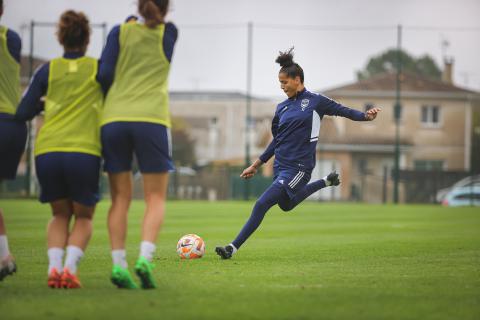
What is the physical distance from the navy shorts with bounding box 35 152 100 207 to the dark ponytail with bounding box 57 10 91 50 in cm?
83

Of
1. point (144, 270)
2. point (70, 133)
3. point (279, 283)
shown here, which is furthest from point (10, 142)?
point (279, 283)

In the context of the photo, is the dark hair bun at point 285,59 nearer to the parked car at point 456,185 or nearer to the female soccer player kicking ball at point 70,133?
the female soccer player kicking ball at point 70,133

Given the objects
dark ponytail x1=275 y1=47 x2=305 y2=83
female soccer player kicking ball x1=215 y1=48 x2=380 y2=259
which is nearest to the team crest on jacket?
female soccer player kicking ball x1=215 y1=48 x2=380 y2=259

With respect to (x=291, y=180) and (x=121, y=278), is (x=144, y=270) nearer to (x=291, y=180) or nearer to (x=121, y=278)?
(x=121, y=278)

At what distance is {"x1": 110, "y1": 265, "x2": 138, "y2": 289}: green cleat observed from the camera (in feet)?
23.0

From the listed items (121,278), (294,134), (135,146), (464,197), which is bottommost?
(464,197)

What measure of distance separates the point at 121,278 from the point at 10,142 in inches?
56.4

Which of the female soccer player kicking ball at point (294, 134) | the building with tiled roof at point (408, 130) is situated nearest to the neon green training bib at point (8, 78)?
the female soccer player kicking ball at point (294, 134)

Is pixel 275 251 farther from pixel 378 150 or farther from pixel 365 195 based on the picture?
pixel 378 150

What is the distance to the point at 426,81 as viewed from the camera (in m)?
60.7

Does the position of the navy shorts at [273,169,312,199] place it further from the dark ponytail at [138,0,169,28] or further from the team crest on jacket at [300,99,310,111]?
the dark ponytail at [138,0,169,28]

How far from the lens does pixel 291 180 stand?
10.4 metres

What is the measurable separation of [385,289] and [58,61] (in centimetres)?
299

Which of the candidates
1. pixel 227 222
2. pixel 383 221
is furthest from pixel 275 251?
pixel 383 221
